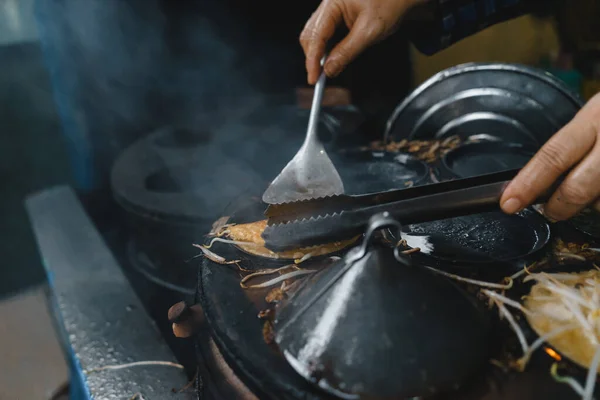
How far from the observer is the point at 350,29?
102 inches

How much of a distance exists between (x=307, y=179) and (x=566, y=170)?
107 cm

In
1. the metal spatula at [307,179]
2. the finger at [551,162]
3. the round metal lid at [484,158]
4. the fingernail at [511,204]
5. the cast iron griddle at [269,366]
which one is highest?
the finger at [551,162]

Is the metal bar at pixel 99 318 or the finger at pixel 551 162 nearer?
→ the finger at pixel 551 162

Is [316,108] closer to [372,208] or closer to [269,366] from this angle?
[372,208]

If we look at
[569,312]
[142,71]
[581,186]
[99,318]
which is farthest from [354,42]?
[142,71]

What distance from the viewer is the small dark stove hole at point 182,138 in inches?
155

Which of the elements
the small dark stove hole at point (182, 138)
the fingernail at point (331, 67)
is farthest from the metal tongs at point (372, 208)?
the small dark stove hole at point (182, 138)

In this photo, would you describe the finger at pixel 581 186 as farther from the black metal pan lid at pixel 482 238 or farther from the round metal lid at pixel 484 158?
the round metal lid at pixel 484 158

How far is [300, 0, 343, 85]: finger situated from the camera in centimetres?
253

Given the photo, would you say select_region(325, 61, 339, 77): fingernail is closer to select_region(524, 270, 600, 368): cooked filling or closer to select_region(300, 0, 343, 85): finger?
select_region(300, 0, 343, 85): finger

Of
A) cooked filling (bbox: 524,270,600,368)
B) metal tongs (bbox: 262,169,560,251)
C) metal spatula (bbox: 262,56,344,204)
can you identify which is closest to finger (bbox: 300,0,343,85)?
metal spatula (bbox: 262,56,344,204)

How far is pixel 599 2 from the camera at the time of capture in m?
6.70

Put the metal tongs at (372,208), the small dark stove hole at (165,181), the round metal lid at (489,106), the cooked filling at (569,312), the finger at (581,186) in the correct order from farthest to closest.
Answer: the small dark stove hole at (165,181) < the round metal lid at (489,106) < the finger at (581,186) < the metal tongs at (372,208) < the cooked filling at (569,312)

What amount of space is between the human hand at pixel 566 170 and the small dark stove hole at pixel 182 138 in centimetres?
286
